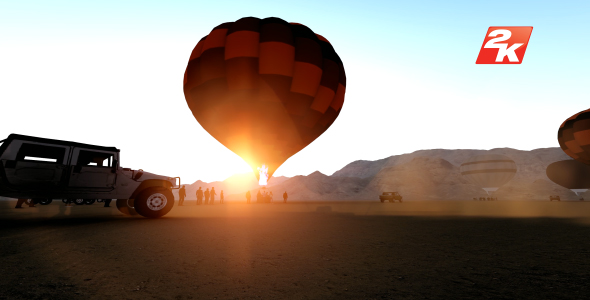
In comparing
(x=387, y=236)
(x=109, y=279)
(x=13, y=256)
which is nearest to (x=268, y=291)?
(x=109, y=279)

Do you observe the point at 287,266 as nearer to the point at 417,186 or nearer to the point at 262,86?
the point at 262,86

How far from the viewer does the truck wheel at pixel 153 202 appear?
11617mm

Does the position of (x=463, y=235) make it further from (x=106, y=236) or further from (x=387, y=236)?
(x=106, y=236)

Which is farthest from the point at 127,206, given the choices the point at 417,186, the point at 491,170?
the point at 417,186

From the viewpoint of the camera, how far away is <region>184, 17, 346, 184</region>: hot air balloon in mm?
14633

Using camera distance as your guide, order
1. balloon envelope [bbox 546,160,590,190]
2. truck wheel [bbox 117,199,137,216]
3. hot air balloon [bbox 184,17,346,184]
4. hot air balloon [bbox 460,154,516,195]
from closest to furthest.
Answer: truck wheel [bbox 117,199,137,216]
hot air balloon [bbox 184,17,346,184]
hot air balloon [bbox 460,154,516,195]
balloon envelope [bbox 546,160,590,190]

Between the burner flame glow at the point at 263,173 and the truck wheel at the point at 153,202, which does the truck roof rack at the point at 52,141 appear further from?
the burner flame glow at the point at 263,173

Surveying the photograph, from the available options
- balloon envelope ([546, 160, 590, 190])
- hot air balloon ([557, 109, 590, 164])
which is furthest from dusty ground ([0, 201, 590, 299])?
balloon envelope ([546, 160, 590, 190])

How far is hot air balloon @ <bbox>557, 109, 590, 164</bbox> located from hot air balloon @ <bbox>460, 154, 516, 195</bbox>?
3523 cm

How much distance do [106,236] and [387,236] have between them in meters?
6.58

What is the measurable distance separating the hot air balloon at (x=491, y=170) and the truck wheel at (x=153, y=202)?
74133 mm

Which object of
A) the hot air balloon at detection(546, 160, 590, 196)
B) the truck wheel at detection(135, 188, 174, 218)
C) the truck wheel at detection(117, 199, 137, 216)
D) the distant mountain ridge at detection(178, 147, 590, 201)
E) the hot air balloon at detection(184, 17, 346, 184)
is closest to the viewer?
the truck wheel at detection(135, 188, 174, 218)

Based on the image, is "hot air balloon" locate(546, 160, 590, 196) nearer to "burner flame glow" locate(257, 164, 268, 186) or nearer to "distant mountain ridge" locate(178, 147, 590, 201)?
"distant mountain ridge" locate(178, 147, 590, 201)

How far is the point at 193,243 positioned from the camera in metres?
6.71
